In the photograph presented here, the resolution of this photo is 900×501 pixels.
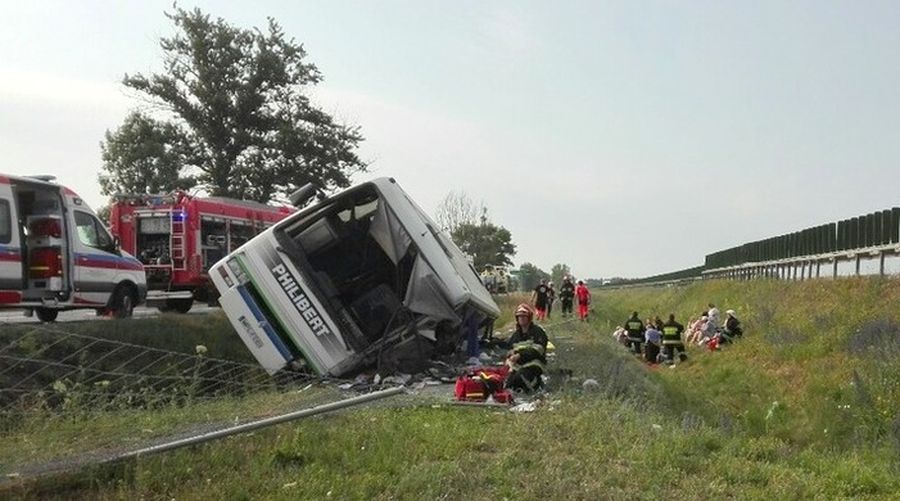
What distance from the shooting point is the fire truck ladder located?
22.1 metres

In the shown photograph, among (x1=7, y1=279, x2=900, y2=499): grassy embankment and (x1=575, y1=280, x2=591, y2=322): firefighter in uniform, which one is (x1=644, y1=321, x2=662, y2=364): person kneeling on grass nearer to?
(x1=575, y1=280, x2=591, y2=322): firefighter in uniform

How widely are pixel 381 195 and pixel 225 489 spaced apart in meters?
6.06

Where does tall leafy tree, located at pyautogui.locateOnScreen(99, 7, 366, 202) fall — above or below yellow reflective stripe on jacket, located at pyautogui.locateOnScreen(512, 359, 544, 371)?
above

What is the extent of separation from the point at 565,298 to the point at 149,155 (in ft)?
57.8

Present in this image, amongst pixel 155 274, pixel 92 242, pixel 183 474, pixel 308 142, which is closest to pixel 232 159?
pixel 308 142

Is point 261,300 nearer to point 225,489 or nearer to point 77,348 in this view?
point 77,348


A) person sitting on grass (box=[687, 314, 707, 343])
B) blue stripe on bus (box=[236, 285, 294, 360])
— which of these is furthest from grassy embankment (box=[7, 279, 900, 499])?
person sitting on grass (box=[687, 314, 707, 343])

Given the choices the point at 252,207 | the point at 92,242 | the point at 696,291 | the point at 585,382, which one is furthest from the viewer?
the point at 696,291

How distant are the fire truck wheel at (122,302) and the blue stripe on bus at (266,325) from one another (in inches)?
242

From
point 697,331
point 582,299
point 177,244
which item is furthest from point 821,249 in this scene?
point 177,244

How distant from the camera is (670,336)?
23.7m

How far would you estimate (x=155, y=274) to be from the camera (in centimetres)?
2236

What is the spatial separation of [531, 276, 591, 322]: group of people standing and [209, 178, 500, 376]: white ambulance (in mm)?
18563

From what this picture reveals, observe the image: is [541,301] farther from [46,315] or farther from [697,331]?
[46,315]
